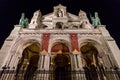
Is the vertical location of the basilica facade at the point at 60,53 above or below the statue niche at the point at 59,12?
below

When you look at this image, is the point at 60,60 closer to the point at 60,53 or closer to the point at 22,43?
the point at 60,53

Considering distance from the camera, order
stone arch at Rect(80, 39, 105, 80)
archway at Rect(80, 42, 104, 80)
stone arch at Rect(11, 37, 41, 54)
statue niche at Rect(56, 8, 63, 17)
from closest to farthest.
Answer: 1. stone arch at Rect(11, 37, 41, 54)
2. stone arch at Rect(80, 39, 105, 80)
3. archway at Rect(80, 42, 104, 80)
4. statue niche at Rect(56, 8, 63, 17)

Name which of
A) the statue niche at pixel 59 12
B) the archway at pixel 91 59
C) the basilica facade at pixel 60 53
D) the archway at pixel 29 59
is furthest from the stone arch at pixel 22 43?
the statue niche at pixel 59 12

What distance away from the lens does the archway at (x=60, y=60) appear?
1980cm

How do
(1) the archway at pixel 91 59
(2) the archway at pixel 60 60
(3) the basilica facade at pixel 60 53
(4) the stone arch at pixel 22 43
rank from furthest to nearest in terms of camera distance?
(2) the archway at pixel 60 60 → (1) the archway at pixel 91 59 → (4) the stone arch at pixel 22 43 → (3) the basilica facade at pixel 60 53

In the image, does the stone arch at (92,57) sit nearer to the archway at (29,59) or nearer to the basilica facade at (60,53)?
the basilica facade at (60,53)

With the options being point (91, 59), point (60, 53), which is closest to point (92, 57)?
point (91, 59)

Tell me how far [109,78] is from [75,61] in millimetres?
3517

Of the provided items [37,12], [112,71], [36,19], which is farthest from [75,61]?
[37,12]

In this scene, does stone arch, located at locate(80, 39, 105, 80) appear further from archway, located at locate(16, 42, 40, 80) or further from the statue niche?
the statue niche

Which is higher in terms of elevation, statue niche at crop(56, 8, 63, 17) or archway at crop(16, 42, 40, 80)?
statue niche at crop(56, 8, 63, 17)

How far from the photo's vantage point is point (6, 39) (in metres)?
17.1

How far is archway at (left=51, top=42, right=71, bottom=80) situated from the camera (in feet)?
65.0

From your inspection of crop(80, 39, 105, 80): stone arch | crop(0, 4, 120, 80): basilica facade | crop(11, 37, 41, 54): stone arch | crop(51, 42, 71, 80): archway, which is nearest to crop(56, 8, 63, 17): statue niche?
crop(0, 4, 120, 80): basilica facade
